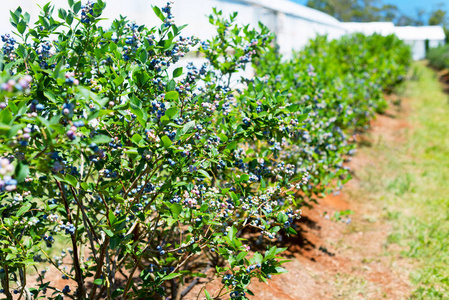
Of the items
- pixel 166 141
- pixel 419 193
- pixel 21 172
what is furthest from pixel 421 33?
pixel 21 172

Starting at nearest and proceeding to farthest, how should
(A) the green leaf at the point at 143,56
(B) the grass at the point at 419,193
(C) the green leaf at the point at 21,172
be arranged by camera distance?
(C) the green leaf at the point at 21,172, (A) the green leaf at the point at 143,56, (B) the grass at the point at 419,193

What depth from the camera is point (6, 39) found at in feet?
7.02

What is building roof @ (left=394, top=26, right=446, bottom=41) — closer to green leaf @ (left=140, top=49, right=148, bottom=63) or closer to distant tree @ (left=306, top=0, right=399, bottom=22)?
distant tree @ (left=306, top=0, right=399, bottom=22)

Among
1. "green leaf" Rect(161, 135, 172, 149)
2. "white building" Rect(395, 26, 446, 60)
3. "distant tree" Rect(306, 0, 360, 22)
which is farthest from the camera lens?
"distant tree" Rect(306, 0, 360, 22)

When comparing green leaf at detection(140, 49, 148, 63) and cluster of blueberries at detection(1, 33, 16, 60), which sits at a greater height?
cluster of blueberries at detection(1, 33, 16, 60)

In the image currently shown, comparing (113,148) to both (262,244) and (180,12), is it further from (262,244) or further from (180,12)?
(180,12)

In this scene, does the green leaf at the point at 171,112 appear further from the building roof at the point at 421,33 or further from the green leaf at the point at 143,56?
the building roof at the point at 421,33

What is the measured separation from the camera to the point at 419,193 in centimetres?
601

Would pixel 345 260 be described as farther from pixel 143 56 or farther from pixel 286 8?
pixel 286 8

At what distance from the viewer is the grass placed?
3.91m

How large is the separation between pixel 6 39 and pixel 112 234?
1.25m

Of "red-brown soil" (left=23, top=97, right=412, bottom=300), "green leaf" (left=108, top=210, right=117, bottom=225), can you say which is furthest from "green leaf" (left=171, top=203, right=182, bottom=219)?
"red-brown soil" (left=23, top=97, right=412, bottom=300)

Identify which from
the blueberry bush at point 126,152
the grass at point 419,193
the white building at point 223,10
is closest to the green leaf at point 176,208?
the blueberry bush at point 126,152

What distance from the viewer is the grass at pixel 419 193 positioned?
391 centimetres
